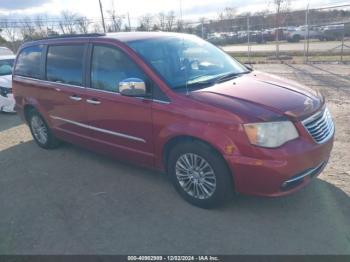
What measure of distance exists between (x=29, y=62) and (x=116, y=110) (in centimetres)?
258

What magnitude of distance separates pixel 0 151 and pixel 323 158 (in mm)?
5372

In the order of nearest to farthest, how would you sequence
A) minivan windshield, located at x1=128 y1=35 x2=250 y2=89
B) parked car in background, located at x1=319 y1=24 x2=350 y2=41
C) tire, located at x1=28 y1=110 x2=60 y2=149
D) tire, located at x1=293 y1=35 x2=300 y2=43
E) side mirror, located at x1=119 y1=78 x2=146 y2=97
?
side mirror, located at x1=119 y1=78 x2=146 y2=97 < minivan windshield, located at x1=128 y1=35 x2=250 y2=89 < tire, located at x1=28 y1=110 x2=60 y2=149 < parked car in background, located at x1=319 y1=24 x2=350 y2=41 < tire, located at x1=293 y1=35 x2=300 y2=43

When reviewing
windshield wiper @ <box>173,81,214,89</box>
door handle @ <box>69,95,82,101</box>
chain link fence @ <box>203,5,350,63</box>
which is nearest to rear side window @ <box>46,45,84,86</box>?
door handle @ <box>69,95,82,101</box>

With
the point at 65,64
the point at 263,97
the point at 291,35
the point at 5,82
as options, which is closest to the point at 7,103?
the point at 5,82

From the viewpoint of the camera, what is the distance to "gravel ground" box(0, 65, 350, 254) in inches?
123

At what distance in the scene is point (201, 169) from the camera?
3.54 metres

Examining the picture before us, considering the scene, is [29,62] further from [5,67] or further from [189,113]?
[5,67]

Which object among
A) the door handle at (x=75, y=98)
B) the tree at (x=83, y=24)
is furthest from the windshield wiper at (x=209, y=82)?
the tree at (x=83, y=24)

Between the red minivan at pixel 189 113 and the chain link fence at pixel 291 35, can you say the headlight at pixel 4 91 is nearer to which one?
the red minivan at pixel 189 113

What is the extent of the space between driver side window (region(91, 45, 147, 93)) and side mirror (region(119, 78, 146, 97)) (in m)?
0.12

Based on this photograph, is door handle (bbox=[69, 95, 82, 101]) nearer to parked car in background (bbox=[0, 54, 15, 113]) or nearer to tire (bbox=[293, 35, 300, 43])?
parked car in background (bbox=[0, 54, 15, 113])

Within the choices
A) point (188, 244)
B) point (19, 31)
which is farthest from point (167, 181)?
point (19, 31)

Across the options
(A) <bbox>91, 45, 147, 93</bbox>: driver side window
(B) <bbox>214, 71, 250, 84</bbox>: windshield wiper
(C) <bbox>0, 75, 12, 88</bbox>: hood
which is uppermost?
(A) <bbox>91, 45, 147, 93</bbox>: driver side window

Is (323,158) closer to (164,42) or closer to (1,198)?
(164,42)
